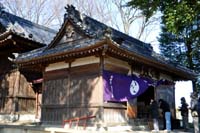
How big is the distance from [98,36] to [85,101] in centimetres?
285

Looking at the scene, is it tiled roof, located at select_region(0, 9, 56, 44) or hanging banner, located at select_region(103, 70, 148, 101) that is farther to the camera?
tiled roof, located at select_region(0, 9, 56, 44)

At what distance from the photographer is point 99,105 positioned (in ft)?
35.8

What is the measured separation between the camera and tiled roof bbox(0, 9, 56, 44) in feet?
51.3

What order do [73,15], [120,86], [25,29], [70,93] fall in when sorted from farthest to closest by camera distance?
1. [25,29]
2. [73,15]
3. [70,93]
4. [120,86]

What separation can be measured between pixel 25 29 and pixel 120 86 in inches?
364

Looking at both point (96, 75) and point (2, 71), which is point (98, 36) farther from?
point (2, 71)

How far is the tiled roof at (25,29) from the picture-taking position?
15.6m

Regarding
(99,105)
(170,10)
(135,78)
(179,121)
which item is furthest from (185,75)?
(99,105)

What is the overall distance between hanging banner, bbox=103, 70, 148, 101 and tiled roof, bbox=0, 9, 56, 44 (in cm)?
665

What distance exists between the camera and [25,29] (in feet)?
58.9

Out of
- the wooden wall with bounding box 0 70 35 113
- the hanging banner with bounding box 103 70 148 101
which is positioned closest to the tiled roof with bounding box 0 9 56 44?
the wooden wall with bounding box 0 70 35 113

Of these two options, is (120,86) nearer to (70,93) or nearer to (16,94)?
(70,93)

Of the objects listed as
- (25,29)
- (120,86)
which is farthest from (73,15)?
(25,29)

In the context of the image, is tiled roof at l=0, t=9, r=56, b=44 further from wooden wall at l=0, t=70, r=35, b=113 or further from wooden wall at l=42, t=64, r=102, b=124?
wooden wall at l=42, t=64, r=102, b=124
